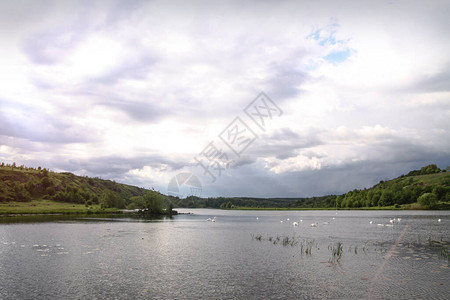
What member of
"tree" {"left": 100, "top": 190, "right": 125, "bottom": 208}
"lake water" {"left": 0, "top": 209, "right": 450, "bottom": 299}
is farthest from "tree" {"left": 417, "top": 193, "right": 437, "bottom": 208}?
"tree" {"left": 100, "top": 190, "right": 125, "bottom": 208}

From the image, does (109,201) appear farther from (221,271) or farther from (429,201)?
(429,201)

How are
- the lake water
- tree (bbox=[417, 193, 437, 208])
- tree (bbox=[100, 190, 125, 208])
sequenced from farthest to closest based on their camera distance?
tree (bbox=[417, 193, 437, 208]) < tree (bbox=[100, 190, 125, 208]) < the lake water

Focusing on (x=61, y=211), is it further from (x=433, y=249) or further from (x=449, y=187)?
(x=449, y=187)

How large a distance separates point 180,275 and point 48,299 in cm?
1111

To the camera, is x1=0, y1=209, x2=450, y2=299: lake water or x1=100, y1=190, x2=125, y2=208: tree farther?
x1=100, y1=190, x2=125, y2=208: tree

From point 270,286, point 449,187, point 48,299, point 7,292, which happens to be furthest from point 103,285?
point 449,187

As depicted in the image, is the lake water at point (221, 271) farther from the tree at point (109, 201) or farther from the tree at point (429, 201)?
the tree at point (429, 201)

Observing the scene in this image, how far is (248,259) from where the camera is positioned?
37.8 meters

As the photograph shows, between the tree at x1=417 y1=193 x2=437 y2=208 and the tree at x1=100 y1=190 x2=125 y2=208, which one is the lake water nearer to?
the tree at x1=100 y1=190 x2=125 y2=208

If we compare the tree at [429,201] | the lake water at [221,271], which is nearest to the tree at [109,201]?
the lake water at [221,271]

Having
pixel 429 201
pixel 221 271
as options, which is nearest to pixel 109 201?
pixel 221 271

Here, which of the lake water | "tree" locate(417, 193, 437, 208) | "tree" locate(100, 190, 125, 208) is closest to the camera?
the lake water

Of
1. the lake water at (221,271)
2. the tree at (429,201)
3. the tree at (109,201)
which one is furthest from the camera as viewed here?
the tree at (429,201)

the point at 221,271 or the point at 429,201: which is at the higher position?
the point at 429,201
